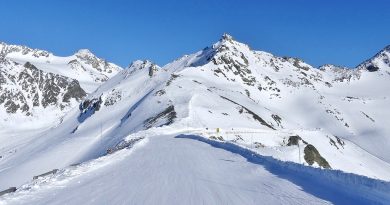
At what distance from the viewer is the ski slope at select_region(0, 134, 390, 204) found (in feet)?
47.2

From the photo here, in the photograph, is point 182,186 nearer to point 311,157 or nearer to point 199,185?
point 199,185

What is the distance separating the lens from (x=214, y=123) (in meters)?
69.4

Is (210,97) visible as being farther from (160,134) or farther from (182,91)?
→ (160,134)

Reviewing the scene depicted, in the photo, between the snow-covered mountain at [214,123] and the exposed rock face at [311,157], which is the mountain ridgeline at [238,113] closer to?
the exposed rock face at [311,157]

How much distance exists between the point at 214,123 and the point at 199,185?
5237 centimetres

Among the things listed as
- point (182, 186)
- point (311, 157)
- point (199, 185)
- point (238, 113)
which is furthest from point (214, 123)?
point (182, 186)

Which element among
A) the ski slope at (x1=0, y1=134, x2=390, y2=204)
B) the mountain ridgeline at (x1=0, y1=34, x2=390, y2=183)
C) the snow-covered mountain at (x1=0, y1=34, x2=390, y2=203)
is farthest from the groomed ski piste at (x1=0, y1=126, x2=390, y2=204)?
the mountain ridgeline at (x1=0, y1=34, x2=390, y2=183)

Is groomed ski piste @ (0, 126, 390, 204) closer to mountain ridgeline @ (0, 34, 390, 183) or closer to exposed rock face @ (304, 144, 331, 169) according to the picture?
mountain ridgeline @ (0, 34, 390, 183)

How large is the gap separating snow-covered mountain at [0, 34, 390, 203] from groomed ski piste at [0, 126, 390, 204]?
0.32 meters

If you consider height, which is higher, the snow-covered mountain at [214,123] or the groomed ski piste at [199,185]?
the snow-covered mountain at [214,123]

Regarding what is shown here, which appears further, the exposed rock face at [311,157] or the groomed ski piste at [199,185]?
the exposed rock face at [311,157]

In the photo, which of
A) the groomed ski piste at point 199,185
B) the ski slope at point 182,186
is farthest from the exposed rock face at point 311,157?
the ski slope at point 182,186

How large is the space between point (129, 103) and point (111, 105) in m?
6.18

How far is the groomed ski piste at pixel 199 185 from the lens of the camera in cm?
1441
